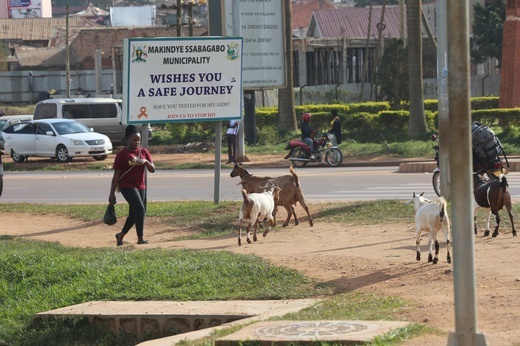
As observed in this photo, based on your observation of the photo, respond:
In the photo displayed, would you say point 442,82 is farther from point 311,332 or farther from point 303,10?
point 303,10

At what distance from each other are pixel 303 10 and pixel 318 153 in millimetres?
82225

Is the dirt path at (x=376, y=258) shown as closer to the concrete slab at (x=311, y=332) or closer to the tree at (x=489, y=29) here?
the concrete slab at (x=311, y=332)

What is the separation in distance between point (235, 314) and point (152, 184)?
50.2 ft

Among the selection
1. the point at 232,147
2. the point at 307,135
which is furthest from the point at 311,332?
the point at 232,147

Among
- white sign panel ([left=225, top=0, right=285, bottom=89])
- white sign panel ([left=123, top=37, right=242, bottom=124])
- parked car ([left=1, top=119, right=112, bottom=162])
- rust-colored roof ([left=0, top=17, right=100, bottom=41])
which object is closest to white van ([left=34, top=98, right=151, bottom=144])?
parked car ([left=1, top=119, right=112, bottom=162])

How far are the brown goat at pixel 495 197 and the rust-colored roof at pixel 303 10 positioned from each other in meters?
92.2

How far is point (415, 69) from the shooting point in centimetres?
3325

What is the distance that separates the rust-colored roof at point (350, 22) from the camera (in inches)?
3054

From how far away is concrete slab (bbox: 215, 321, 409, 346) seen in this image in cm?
816

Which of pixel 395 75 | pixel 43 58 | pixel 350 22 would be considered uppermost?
pixel 350 22

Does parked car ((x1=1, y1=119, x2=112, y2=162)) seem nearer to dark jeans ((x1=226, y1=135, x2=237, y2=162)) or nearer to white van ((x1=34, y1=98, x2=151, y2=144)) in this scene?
white van ((x1=34, y1=98, x2=151, y2=144))

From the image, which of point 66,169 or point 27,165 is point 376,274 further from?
point 27,165

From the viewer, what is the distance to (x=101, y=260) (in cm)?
1352

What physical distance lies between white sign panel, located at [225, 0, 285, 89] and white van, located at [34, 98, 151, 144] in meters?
11.1
